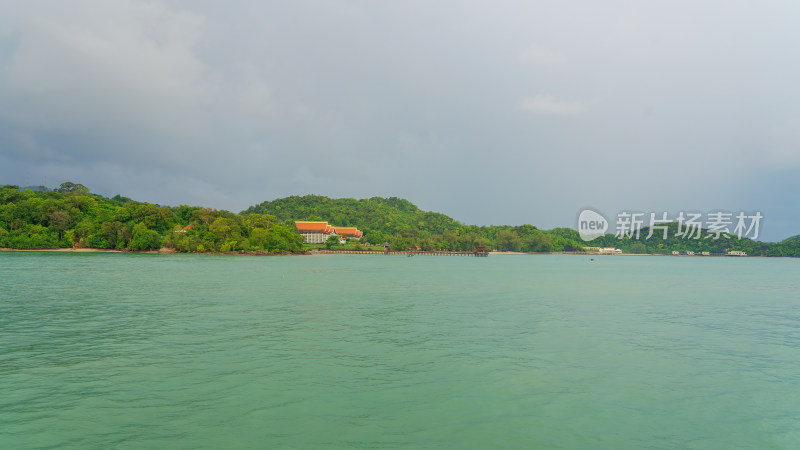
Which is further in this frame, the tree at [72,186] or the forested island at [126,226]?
the tree at [72,186]

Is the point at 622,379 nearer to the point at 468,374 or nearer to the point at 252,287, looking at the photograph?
the point at 468,374

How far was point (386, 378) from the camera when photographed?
372 inches

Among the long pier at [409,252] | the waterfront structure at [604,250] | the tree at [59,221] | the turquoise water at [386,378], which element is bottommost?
the turquoise water at [386,378]

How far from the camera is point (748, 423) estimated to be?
759 cm

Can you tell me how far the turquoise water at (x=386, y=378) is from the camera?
6.71m

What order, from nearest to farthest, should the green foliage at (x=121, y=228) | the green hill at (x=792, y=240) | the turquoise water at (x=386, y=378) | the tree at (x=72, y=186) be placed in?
1. the turquoise water at (x=386, y=378)
2. the green foliage at (x=121, y=228)
3. the tree at (x=72, y=186)
4. the green hill at (x=792, y=240)

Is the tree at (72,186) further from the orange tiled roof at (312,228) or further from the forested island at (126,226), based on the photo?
the orange tiled roof at (312,228)

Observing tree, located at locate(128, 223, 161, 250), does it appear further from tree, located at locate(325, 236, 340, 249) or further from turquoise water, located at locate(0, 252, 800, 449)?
turquoise water, located at locate(0, 252, 800, 449)

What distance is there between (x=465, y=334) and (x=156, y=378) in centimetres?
865

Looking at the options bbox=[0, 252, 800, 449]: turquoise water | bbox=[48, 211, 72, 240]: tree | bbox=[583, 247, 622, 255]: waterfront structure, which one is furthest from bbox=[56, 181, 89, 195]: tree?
bbox=[583, 247, 622, 255]: waterfront structure

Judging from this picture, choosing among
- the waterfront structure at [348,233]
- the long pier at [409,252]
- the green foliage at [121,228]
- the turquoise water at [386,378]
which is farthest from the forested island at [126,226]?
the turquoise water at [386,378]

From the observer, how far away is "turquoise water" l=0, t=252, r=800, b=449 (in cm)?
671

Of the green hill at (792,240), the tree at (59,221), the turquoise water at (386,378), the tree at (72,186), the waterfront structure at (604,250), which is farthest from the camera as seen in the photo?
the waterfront structure at (604,250)

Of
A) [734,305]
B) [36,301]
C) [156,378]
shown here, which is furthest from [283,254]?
[156,378]
